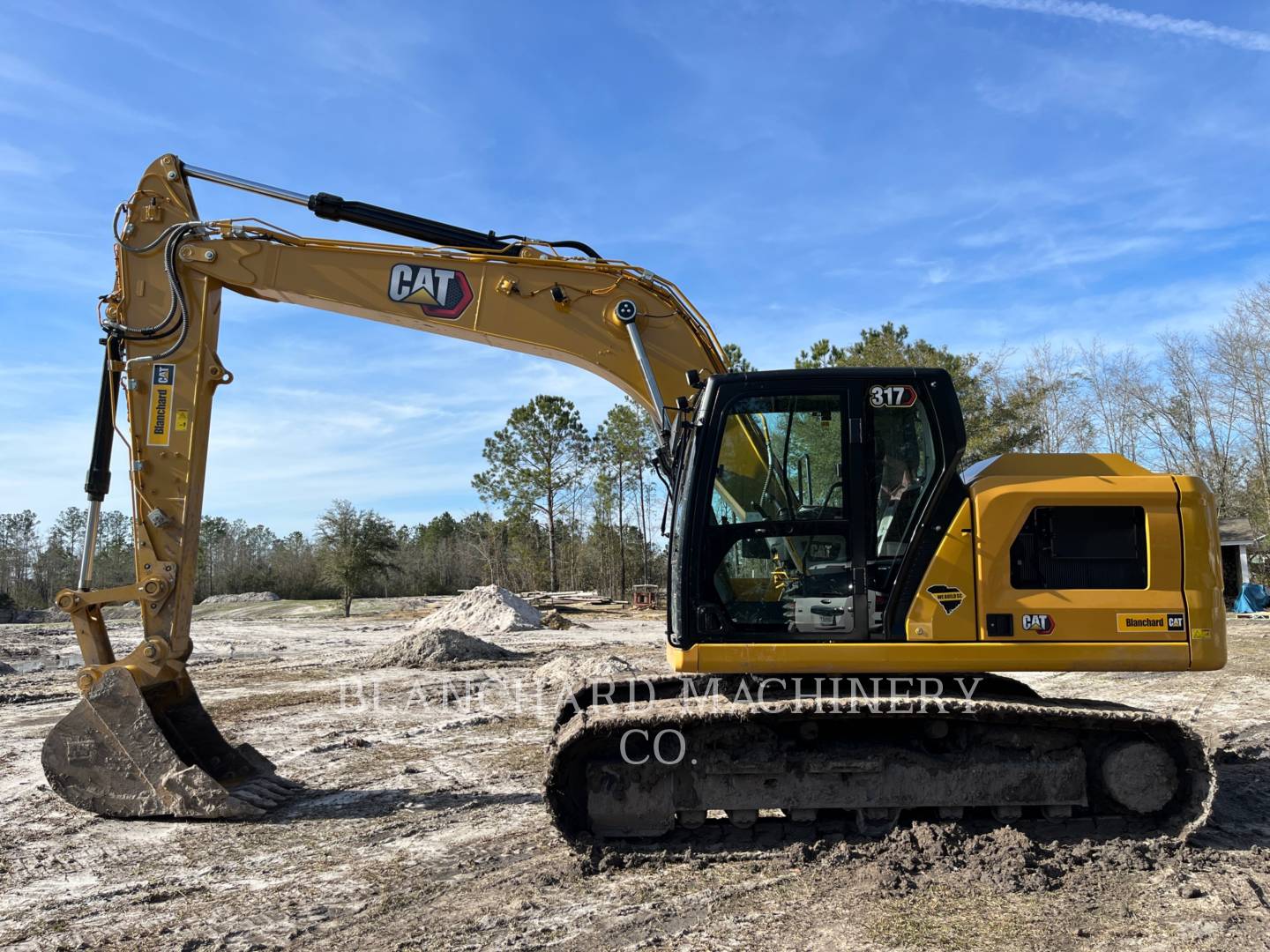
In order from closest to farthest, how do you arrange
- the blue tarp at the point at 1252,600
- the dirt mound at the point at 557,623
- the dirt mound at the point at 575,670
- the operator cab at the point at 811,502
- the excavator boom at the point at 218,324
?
1. the operator cab at the point at 811,502
2. the excavator boom at the point at 218,324
3. the dirt mound at the point at 575,670
4. the blue tarp at the point at 1252,600
5. the dirt mound at the point at 557,623

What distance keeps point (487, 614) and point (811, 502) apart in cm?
1974

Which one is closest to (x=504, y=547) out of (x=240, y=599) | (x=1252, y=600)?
(x=240, y=599)

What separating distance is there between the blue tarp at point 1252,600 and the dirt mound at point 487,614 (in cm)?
1869

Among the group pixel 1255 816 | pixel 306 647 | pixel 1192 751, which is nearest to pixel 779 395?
pixel 1192 751

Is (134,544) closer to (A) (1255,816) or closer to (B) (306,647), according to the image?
(A) (1255,816)

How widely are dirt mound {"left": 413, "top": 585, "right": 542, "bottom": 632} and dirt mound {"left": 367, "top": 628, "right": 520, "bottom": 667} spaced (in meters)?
7.34

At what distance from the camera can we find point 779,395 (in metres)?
5.26

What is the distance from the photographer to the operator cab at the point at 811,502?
5129mm

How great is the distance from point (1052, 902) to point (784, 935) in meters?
1.35

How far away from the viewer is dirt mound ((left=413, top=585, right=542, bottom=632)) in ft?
76.8

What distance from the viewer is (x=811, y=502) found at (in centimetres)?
518

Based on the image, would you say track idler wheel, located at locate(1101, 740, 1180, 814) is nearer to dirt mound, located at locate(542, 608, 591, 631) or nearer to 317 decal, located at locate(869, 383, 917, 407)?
317 decal, located at locate(869, 383, 917, 407)

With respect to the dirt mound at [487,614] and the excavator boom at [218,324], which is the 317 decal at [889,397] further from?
the dirt mound at [487,614]

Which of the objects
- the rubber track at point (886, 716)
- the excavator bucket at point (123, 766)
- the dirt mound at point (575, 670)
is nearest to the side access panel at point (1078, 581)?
the rubber track at point (886, 716)
